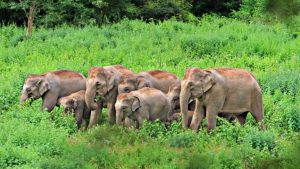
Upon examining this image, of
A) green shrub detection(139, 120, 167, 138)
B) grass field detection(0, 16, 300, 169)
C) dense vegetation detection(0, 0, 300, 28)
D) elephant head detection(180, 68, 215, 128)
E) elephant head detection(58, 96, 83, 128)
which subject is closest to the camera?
grass field detection(0, 16, 300, 169)

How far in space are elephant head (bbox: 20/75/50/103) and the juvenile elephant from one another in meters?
1.12

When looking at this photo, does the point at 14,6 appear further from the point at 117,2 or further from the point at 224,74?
the point at 224,74

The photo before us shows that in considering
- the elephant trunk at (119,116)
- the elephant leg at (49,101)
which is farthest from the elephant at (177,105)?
the elephant leg at (49,101)

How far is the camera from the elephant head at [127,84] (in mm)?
9367

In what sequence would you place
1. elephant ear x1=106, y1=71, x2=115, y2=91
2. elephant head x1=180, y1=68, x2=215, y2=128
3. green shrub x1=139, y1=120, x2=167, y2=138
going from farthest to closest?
elephant ear x1=106, y1=71, x2=115, y2=91
elephant head x1=180, y1=68, x2=215, y2=128
green shrub x1=139, y1=120, x2=167, y2=138

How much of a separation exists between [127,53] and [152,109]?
20.1ft

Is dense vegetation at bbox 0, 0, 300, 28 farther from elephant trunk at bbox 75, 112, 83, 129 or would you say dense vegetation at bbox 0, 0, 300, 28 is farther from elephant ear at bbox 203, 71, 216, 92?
elephant ear at bbox 203, 71, 216, 92

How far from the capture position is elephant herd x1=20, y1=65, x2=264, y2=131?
346 inches

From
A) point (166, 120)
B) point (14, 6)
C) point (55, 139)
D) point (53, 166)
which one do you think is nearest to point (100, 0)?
point (14, 6)

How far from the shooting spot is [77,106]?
30.6 feet

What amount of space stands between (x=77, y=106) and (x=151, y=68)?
4.25 metres

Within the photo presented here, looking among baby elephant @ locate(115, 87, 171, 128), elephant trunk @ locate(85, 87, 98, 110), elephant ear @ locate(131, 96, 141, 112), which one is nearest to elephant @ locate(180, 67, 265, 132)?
baby elephant @ locate(115, 87, 171, 128)

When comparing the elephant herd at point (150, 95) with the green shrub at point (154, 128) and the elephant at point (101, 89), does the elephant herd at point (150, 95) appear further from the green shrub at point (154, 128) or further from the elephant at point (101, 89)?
the green shrub at point (154, 128)

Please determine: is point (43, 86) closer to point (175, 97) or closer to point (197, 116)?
point (175, 97)
